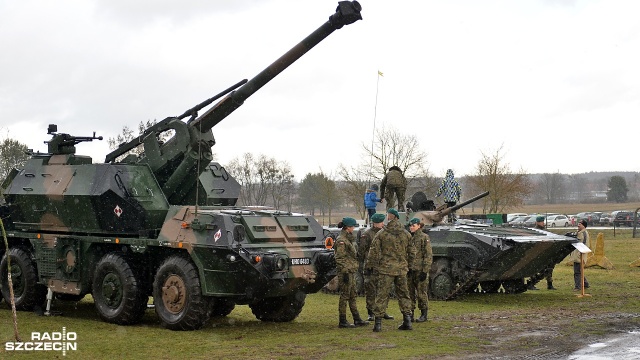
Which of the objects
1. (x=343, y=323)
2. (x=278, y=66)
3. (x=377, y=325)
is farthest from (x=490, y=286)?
(x=278, y=66)

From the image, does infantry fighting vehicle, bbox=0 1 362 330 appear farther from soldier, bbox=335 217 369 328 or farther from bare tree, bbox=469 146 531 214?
bare tree, bbox=469 146 531 214

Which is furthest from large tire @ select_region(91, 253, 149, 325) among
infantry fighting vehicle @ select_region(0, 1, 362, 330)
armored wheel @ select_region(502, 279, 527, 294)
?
armored wheel @ select_region(502, 279, 527, 294)

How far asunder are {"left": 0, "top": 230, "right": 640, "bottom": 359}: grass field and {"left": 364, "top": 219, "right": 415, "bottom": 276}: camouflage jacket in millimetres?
913

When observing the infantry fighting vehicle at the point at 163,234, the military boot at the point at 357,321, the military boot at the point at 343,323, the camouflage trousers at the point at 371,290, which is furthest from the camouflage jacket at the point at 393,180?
the military boot at the point at 343,323

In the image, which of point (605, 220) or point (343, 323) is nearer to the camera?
point (343, 323)

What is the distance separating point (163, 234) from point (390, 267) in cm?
348

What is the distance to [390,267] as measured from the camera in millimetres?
12148

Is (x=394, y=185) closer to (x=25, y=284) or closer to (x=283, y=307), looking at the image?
(x=283, y=307)

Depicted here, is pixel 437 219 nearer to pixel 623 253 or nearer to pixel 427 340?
pixel 427 340

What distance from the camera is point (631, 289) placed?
1831 centimetres

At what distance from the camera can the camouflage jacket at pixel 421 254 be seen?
13.2 meters

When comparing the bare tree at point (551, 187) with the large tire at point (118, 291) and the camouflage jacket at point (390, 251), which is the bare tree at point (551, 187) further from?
the large tire at point (118, 291)

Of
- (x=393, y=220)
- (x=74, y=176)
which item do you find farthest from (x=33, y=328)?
(x=393, y=220)

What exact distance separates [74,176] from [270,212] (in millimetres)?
3517
